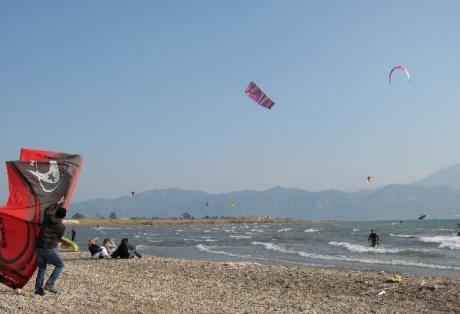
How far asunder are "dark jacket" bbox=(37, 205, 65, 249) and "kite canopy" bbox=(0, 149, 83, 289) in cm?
19

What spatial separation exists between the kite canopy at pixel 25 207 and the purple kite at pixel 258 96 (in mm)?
9489

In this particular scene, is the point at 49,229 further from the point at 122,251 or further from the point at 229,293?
the point at 122,251

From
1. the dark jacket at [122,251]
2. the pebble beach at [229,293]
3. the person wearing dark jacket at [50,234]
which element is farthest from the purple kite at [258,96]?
the person wearing dark jacket at [50,234]

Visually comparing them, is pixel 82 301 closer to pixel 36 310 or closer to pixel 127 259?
pixel 36 310

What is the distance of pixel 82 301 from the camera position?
10.6 metres

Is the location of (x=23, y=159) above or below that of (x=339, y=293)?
above

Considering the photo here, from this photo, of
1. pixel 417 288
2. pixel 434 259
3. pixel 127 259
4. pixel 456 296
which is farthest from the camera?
pixel 434 259

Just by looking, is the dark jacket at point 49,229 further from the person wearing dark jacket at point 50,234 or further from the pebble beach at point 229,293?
the pebble beach at point 229,293

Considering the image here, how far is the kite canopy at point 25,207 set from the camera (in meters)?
10.0

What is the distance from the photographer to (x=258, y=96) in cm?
1948

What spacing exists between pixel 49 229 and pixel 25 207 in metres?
0.66

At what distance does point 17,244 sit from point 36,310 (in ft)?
4.41

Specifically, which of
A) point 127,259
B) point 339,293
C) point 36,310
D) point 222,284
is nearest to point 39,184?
point 36,310

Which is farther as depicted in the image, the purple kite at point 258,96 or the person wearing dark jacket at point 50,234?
the purple kite at point 258,96
